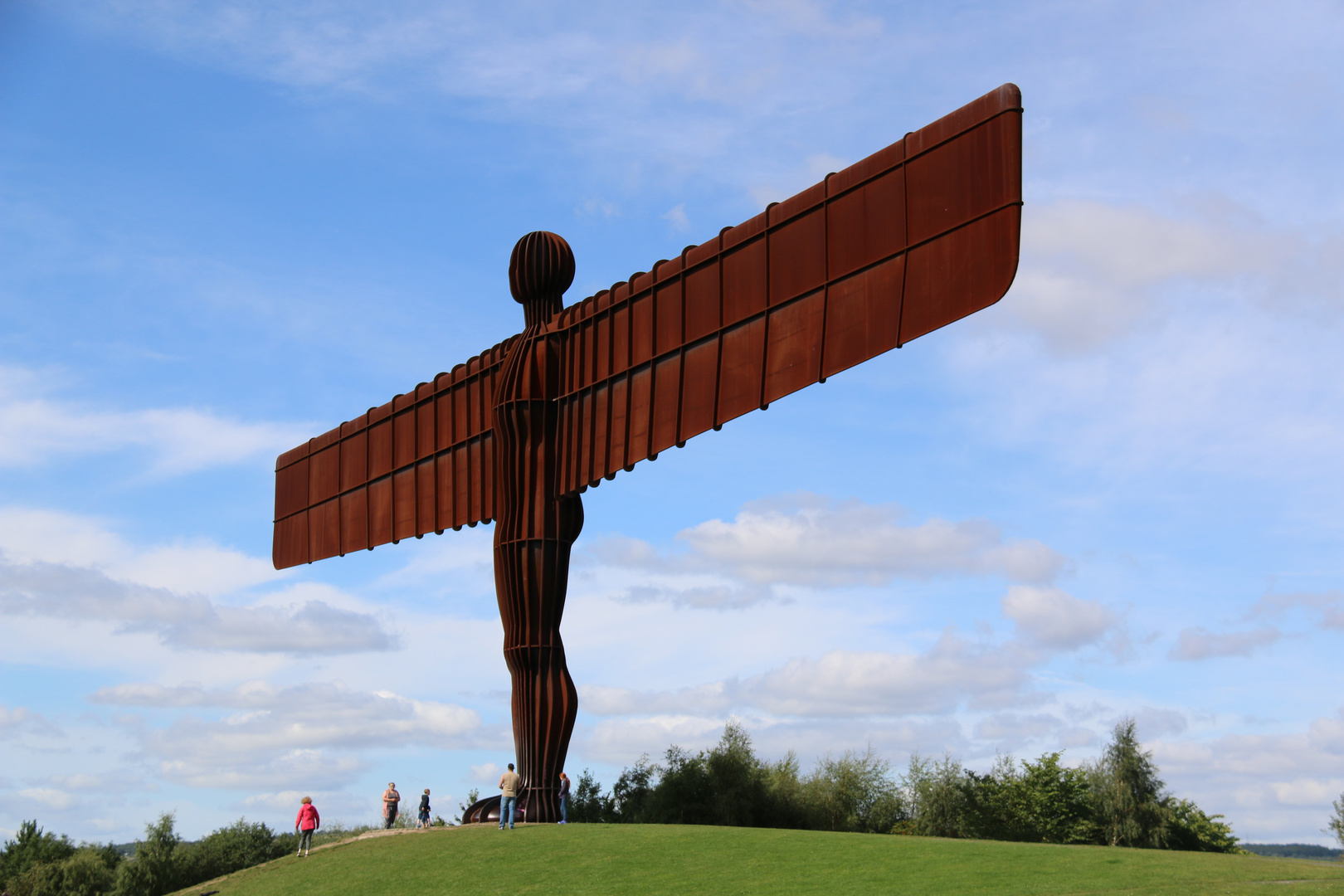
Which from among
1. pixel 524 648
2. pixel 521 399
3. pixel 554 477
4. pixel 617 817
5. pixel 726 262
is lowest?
pixel 617 817

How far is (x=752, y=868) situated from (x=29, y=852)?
30.5 metres

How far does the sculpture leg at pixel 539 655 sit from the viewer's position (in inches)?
723

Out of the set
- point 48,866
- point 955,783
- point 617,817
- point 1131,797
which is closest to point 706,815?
point 617,817

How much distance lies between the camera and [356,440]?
78.6 ft

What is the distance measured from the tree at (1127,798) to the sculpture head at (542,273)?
18.9 m

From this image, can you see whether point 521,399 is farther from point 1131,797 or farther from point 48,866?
point 48,866

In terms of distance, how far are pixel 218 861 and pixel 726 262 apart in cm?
2379

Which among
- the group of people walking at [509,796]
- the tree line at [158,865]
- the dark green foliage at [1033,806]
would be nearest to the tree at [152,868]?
the tree line at [158,865]

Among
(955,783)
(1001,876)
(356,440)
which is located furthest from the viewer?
(955,783)

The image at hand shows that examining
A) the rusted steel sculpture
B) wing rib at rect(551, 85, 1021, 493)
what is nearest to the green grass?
the rusted steel sculpture

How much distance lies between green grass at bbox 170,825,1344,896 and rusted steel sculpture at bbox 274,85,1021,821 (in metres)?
2.40

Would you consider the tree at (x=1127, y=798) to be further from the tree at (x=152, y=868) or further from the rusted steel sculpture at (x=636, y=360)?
the tree at (x=152, y=868)

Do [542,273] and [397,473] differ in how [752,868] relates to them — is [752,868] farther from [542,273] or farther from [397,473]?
[397,473]

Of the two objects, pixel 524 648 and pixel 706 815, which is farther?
pixel 706 815
